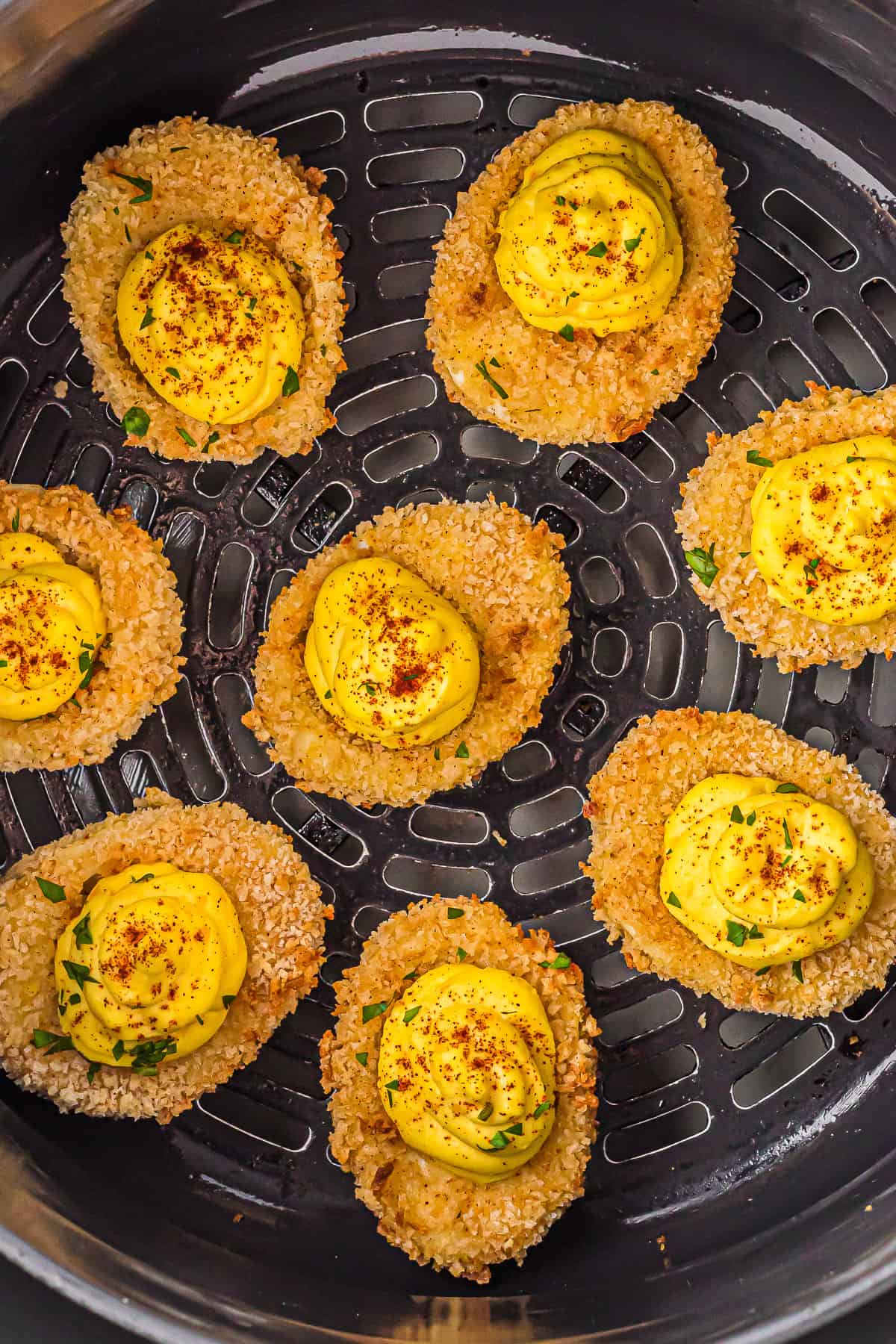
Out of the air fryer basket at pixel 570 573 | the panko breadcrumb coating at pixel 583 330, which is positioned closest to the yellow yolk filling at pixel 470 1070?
the air fryer basket at pixel 570 573

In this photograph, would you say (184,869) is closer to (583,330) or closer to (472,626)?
(472,626)

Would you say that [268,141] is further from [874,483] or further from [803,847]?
[803,847]

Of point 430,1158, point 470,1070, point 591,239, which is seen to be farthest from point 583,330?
point 430,1158

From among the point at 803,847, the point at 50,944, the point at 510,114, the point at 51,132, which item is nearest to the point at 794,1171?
the point at 803,847

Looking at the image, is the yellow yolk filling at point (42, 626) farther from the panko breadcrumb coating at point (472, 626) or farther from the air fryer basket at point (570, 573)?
the panko breadcrumb coating at point (472, 626)

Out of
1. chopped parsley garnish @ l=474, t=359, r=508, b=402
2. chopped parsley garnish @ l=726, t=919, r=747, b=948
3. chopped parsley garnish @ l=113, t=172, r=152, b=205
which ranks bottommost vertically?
chopped parsley garnish @ l=726, t=919, r=747, b=948

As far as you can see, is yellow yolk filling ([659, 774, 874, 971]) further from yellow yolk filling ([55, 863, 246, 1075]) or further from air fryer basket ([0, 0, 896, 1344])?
yellow yolk filling ([55, 863, 246, 1075])

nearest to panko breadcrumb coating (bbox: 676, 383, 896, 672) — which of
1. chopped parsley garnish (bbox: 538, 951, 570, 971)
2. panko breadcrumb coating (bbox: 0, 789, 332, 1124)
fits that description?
chopped parsley garnish (bbox: 538, 951, 570, 971)
